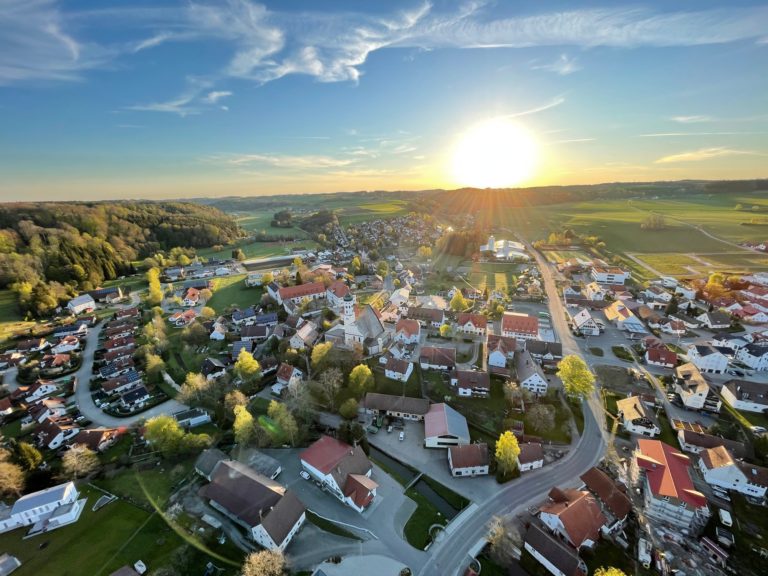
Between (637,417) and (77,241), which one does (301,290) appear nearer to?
(637,417)

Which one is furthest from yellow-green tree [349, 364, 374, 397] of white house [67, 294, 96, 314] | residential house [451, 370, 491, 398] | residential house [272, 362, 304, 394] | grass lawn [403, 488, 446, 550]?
white house [67, 294, 96, 314]

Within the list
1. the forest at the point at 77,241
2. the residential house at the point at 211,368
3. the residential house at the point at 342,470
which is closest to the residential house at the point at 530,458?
the residential house at the point at 342,470

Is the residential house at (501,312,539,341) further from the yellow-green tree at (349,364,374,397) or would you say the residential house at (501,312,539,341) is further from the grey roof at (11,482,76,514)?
the grey roof at (11,482,76,514)

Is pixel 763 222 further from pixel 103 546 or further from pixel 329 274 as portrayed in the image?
pixel 103 546

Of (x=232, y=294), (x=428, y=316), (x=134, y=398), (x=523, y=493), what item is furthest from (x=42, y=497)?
(x=232, y=294)

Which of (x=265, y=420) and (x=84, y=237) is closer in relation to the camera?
(x=265, y=420)

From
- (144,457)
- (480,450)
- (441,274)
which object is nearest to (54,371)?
(144,457)
